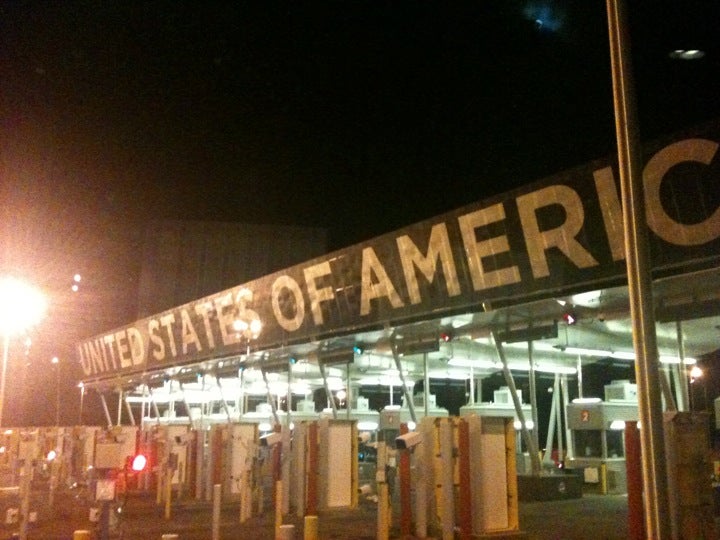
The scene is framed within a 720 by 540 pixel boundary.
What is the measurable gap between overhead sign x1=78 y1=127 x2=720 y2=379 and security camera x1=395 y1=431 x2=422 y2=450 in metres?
4.60

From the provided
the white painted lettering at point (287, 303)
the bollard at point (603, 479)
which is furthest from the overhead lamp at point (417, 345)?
the bollard at point (603, 479)

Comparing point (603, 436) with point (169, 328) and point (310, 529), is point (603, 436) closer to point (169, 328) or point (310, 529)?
point (310, 529)

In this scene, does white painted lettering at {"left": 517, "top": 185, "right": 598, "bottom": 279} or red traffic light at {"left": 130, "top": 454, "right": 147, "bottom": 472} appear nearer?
red traffic light at {"left": 130, "top": 454, "right": 147, "bottom": 472}

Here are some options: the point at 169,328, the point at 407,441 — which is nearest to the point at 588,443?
the point at 407,441

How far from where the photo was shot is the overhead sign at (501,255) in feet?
44.4

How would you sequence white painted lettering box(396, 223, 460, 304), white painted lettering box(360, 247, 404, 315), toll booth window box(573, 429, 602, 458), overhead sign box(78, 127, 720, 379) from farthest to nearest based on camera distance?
toll booth window box(573, 429, 602, 458) → white painted lettering box(360, 247, 404, 315) → white painted lettering box(396, 223, 460, 304) → overhead sign box(78, 127, 720, 379)

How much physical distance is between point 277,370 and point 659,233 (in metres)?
15.7

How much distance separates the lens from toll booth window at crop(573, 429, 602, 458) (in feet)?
76.3

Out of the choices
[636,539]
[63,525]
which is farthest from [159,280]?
[636,539]

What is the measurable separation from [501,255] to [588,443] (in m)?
9.35

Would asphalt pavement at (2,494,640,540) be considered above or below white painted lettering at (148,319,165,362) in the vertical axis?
below

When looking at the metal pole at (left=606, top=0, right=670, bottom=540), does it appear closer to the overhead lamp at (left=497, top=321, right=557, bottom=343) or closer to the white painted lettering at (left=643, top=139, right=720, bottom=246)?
the white painted lettering at (left=643, top=139, right=720, bottom=246)

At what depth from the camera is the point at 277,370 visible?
26.9 metres

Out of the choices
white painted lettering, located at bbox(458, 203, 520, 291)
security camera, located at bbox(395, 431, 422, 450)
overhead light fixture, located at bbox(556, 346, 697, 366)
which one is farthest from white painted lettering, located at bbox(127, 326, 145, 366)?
security camera, located at bbox(395, 431, 422, 450)
